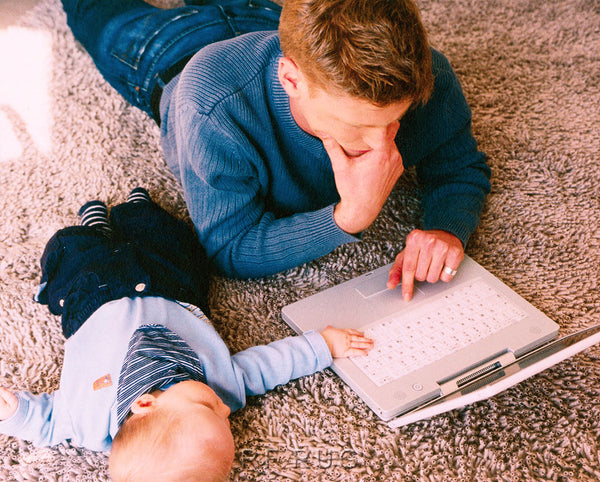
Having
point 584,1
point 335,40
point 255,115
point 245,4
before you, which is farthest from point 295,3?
point 584,1

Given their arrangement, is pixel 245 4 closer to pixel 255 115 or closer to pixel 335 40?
pixel 255 115

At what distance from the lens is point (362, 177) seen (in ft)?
2.99

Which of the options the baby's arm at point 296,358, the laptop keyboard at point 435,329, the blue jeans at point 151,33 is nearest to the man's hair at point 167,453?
the baby's arm at point 296,358

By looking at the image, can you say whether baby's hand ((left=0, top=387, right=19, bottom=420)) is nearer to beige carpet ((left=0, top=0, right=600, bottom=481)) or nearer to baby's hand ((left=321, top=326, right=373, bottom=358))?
beige carpet ((left=0, top=0, right=600, bottom=481))

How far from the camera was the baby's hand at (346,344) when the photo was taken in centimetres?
88

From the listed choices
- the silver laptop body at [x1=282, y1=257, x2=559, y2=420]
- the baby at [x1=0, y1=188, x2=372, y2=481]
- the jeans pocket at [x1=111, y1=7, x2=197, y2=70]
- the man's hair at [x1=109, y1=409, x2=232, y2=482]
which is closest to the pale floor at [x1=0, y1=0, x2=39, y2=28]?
the jeans pocket at [x1=111, y1=7, x2=197, y2=70]

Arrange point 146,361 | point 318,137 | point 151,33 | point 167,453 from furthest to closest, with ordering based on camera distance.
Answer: point 151,33, point 318,137, point 146,361, point 167,453

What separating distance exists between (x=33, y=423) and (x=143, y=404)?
20 centimetres

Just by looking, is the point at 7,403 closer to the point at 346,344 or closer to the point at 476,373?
the point at 346,344

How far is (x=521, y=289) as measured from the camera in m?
1.06

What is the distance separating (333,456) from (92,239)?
0.62 m

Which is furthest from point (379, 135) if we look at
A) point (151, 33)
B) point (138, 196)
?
point (151, 33)

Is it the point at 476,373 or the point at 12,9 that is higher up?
the point at 476,373

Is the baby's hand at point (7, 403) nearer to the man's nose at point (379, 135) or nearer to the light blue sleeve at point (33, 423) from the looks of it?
the light blue sleeve at point (33, 423)
